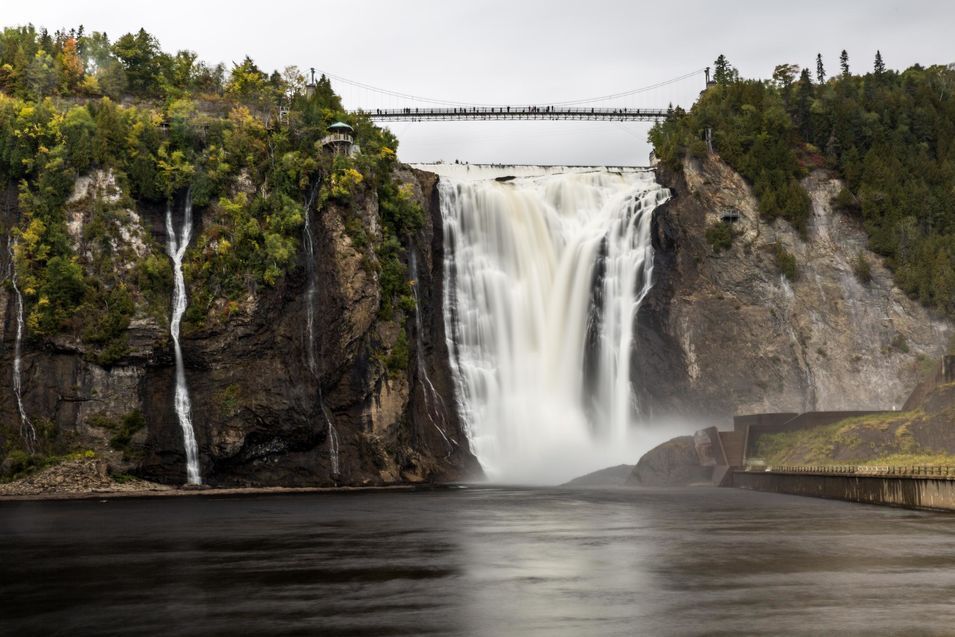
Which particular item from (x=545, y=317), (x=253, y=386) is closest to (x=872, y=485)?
(x=545, y=317)

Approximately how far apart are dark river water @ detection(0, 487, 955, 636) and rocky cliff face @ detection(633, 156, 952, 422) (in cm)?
4475

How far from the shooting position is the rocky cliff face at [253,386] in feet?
249

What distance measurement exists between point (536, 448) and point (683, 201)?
3064 cm

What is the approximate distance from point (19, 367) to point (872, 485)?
197ft

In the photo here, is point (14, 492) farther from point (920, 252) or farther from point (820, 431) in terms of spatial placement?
point (920, 252)

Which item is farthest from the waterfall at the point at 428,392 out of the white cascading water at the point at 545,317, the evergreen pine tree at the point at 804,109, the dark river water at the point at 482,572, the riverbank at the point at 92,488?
the evergreen pine tree at the point at 804,109

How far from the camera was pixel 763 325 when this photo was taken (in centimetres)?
9781

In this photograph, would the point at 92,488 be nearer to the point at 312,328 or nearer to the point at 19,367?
the point at 19,367

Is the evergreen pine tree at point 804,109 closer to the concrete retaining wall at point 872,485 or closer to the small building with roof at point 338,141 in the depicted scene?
the small building with roof at point 338,141

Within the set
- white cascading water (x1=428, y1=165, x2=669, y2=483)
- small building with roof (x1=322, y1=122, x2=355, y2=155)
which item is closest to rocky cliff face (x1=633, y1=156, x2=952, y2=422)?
white cascading water (x1=428, y1=165, x2=669, y2=483)

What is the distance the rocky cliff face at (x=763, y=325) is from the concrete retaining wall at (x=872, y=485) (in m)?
25.4

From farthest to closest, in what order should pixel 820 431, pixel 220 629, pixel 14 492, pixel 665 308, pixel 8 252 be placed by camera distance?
pixel 665 308
pixel 8 252
pixel 820 431
pixel 14 492
pixel 220 629

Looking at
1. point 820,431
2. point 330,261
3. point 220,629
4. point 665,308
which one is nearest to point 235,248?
point 330,261

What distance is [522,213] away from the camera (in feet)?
329
